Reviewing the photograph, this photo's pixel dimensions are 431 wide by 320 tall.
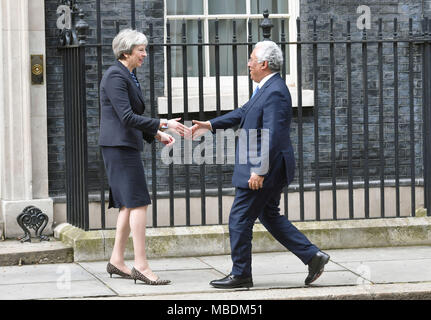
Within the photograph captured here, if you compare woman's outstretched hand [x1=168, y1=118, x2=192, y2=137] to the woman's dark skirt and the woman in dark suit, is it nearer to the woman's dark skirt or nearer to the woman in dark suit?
the woman in dark suit

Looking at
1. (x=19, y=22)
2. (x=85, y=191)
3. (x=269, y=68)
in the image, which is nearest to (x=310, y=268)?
(x=269, y=68)

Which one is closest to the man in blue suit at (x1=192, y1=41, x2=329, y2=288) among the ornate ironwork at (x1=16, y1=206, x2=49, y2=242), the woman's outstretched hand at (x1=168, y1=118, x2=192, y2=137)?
the woman's outstretched hand at (x1=168, y1=118, x2=192, y2=137)

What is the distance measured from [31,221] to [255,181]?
2850mm

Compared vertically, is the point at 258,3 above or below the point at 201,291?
above

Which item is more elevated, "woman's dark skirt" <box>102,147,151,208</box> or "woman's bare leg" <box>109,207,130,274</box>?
"woman's dark skirt" <box>102,147,151,208</box>

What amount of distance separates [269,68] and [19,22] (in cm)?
297

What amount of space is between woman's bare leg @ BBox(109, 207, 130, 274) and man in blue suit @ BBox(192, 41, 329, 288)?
0.77 metres

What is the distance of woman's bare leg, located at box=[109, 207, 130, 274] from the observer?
24.0 ft

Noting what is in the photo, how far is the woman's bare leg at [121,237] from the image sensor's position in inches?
288

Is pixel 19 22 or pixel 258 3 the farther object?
pixel 258 3

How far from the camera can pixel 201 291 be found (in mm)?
7012
